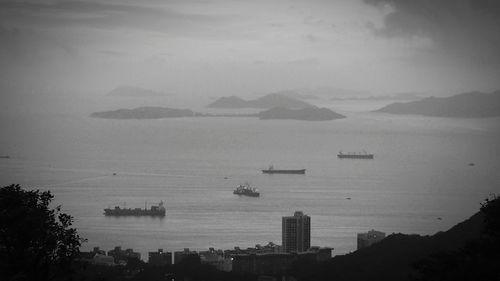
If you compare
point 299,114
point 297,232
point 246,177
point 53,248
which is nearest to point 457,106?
point 299,114

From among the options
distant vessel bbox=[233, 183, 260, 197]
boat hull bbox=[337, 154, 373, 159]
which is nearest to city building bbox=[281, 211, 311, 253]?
distant vessel bbox=[233, 183, 260, 197]

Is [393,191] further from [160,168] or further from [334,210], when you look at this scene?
[160,168]

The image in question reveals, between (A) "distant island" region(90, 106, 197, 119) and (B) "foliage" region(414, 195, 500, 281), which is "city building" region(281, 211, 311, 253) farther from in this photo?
(A) "distant island" region(90, 106, 197, 119)

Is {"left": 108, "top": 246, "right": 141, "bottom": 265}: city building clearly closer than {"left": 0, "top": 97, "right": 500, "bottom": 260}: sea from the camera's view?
Yes

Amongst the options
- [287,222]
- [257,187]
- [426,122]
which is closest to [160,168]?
[257,187]

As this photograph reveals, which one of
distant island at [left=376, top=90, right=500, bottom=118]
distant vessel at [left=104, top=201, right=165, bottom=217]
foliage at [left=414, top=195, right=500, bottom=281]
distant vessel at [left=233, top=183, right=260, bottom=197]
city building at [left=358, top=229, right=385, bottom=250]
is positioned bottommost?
foliage at [left=414, top=195, right=500, bottom=281]

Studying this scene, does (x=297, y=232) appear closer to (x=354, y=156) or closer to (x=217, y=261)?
(x=217, y=261)

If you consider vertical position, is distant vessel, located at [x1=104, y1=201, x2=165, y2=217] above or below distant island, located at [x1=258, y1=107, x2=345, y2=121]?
below
